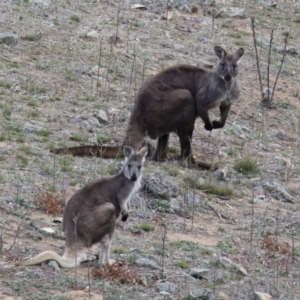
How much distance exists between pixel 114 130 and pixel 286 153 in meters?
2.38

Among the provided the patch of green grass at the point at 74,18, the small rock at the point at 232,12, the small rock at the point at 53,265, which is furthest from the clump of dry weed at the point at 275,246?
the small rock at the point at 232,12

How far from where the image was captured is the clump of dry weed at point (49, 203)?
410 inches

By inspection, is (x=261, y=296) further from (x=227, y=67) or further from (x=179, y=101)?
(x=227, y=67)

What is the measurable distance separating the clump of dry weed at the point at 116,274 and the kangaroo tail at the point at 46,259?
0.23 metres

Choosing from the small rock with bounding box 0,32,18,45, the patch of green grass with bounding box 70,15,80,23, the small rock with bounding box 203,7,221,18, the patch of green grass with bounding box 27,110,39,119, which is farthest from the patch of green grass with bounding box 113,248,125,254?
the small rock with bounding box 203,7,221,18

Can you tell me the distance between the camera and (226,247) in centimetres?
1052

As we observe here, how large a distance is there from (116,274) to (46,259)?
0.58 m

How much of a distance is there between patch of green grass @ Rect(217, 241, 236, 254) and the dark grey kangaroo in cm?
265

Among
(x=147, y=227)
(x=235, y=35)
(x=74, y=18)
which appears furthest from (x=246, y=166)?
(x=235, y=35)

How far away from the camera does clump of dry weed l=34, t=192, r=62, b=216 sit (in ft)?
34.2

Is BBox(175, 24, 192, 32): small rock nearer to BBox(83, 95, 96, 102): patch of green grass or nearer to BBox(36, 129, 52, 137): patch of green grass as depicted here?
BBox(83, 95, 96, 102): patch of green grass

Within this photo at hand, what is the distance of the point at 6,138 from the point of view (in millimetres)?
12609

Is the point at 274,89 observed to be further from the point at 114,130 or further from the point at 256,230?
the point at 256,230

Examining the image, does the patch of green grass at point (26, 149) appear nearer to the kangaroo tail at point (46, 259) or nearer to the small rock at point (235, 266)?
the small rock at point (235, 266)
